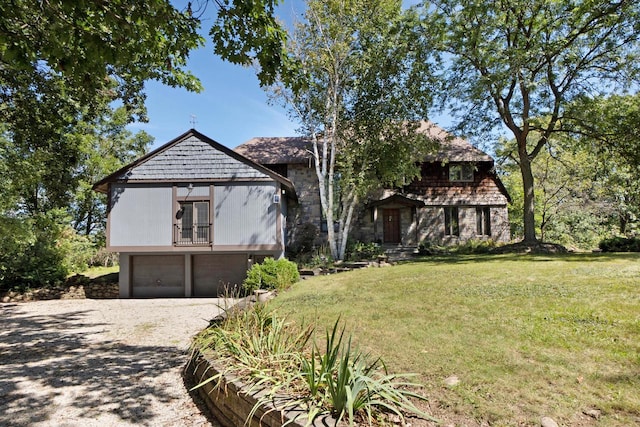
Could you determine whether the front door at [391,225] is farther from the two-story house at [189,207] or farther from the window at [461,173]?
the two-story house at [189,207]

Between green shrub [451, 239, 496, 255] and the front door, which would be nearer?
green shrub [451, 239, 496, 255]

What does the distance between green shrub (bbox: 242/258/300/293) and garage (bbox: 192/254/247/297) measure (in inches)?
144

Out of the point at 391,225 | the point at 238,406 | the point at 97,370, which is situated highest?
the point at 391,225

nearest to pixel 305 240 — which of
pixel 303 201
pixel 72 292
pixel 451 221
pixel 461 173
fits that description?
pixel 303 201

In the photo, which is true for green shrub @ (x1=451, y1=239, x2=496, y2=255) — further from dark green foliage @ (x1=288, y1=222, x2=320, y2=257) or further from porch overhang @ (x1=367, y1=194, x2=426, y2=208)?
dark green foliage @ (x1=288, y1=222, x2=320, y2=257)

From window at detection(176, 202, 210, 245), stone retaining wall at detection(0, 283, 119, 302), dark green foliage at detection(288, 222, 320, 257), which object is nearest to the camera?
stone retaining wall at detection(0, 283, 119, 302)

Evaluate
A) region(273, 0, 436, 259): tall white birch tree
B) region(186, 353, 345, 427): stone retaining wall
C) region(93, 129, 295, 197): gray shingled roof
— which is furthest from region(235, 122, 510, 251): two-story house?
region(186, 353, 345, 427): stone retaining wall

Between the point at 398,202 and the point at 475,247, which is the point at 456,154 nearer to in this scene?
the point at 398,202

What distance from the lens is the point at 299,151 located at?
20.8 metres

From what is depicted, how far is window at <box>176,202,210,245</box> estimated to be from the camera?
14.3 metres

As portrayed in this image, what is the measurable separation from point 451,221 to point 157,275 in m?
15.7

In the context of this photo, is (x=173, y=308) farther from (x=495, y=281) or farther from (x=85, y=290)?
(x=495, y=281)

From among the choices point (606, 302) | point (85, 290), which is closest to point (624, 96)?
point (606, 302)

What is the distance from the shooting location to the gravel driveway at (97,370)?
3.86m
